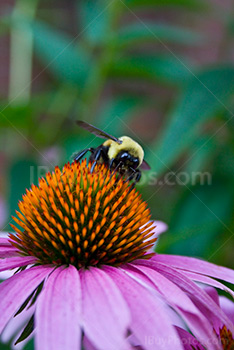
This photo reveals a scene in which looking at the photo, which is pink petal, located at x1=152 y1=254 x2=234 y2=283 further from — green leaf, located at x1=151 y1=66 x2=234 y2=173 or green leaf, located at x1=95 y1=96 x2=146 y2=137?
green leaf, located at x1=95 y1=96 x2=146 y2=137

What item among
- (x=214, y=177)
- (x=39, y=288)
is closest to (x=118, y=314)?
(x=39, y=288)

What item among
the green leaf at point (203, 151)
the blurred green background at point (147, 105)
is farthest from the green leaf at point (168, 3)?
the green leaf at point (203, 151)

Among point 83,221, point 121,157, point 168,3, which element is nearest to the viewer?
point 83,221

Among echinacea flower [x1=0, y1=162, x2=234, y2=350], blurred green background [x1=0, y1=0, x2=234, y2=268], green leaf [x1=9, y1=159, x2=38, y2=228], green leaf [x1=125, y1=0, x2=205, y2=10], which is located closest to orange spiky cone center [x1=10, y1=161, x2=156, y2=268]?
echinacea flower [x1=0, y1=162, x2=234, y2=350]

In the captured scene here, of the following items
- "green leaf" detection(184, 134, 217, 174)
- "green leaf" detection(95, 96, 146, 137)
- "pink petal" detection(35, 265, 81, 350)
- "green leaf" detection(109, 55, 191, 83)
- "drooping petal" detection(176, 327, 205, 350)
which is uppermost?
"green leaf" detection(109, 55, 191, 83)

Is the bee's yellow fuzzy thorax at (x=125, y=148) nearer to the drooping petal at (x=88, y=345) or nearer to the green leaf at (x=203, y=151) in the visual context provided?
the drooping petal at (x=88, y=345)

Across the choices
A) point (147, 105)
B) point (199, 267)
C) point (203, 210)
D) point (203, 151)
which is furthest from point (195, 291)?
point (147, 105)

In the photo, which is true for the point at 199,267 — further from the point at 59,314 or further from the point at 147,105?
the point at 147,105
